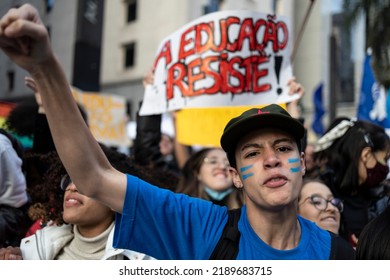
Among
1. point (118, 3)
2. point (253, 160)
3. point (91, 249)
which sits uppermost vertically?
point (118, 3)

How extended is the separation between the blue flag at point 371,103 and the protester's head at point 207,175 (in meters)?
2.09

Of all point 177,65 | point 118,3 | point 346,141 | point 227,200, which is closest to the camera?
point 346,141

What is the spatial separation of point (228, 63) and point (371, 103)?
2.44m

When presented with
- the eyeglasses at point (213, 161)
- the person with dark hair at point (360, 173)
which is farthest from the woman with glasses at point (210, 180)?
the person with dark hair at point (360, 173)

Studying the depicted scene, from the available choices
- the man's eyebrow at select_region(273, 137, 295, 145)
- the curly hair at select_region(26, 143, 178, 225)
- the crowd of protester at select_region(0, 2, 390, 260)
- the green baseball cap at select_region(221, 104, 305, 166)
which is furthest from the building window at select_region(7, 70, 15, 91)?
the man's eyebrow at select_region(273, 137, 295, 145)

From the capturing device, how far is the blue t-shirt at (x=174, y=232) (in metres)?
1.55

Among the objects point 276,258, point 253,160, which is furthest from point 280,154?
point 276,258

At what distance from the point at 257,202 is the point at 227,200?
6.56 ft

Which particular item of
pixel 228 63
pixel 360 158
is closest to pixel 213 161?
pixel 228 63

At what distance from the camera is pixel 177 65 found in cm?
330

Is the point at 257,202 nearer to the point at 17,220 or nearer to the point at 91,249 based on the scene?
the point at 91,249

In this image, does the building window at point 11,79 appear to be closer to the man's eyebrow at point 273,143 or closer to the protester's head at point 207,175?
the man's eyebrow at point 273,143

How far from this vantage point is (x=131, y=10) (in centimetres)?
1962

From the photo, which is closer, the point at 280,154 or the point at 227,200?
the point at 280,154
